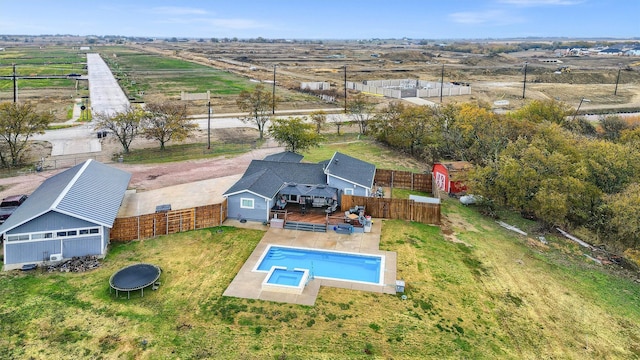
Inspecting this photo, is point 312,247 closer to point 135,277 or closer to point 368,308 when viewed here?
point 368,308

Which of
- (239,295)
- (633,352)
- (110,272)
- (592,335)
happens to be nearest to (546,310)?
(592,335)

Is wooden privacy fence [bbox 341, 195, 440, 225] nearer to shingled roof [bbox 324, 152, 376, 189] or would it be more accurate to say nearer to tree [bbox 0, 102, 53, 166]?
shingled roof [bbox 324, 152, 376, 189]

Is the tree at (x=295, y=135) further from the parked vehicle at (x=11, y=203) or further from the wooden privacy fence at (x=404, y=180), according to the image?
the parked vehicle at (x=11, y=203)

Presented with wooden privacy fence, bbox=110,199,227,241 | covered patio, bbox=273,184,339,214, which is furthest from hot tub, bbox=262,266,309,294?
covered patio, bbox=273,184,339,214

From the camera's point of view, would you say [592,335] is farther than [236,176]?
No

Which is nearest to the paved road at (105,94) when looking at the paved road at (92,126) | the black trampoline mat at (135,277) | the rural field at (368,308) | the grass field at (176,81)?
the paved road at (92,126)

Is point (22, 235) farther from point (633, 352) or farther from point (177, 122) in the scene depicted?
point (633, 352)

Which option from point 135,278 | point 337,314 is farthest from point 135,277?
point 337,314

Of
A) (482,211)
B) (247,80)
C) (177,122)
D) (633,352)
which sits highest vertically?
(247,80)
